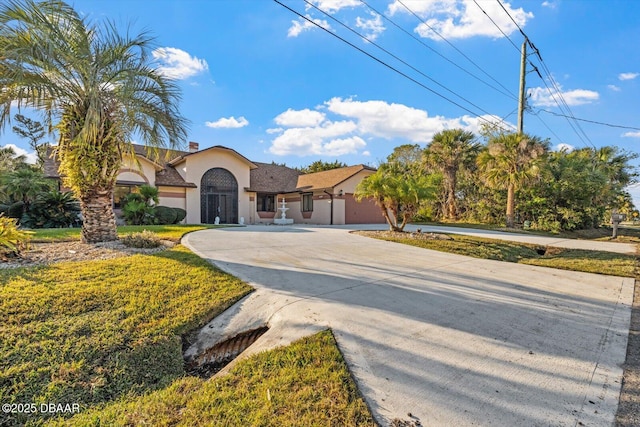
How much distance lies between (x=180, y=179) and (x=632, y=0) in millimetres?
24573

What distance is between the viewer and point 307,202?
85.3ft

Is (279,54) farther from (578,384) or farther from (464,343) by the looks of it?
(578,384)

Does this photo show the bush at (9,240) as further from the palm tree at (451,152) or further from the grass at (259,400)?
the palm tree at (451,152)

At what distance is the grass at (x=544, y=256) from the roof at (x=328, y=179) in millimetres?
11378

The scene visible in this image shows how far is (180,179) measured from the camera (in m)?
21.6

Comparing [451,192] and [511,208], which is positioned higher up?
[451,192]

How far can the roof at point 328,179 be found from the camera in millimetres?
23938

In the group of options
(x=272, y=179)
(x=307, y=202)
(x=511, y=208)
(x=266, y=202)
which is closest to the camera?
(x=511, y=208)

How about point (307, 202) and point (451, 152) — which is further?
point (307, 202)

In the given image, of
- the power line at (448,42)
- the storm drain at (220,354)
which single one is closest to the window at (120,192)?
the power line at (448,42)

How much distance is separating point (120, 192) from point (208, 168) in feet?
18.8

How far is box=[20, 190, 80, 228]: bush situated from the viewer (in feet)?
46.7

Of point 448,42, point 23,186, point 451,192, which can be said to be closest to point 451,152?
point 451,192

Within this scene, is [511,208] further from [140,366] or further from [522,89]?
[140,366]
